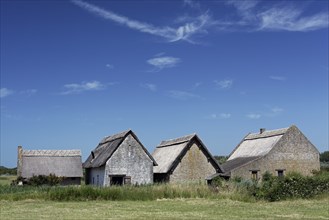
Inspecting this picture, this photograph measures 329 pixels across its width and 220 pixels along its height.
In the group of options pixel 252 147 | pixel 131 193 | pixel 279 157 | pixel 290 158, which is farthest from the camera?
pixel 252 147

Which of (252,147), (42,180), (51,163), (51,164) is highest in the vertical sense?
(252,147)

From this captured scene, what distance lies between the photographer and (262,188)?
3253cm

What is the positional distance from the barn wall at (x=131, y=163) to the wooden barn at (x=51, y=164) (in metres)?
11.1

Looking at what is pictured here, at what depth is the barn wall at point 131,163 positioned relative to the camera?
1836 inches

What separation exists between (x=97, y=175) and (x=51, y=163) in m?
8.94

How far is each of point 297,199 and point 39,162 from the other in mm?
34458

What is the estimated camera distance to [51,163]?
184ft

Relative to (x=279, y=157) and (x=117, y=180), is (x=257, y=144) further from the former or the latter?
(x=117, y=180)

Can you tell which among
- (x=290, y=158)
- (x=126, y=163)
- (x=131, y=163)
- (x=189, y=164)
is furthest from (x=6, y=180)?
(x=290, y=158)

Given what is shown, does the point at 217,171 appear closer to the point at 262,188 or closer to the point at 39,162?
the point at 262,188

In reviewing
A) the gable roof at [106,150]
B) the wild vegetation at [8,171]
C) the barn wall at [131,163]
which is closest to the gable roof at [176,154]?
the gable roof at [106,150]

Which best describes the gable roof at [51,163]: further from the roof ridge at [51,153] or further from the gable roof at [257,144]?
the gable roof at [257,144]

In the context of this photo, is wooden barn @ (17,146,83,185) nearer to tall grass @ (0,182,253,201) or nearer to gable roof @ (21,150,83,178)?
gable roof @ (21,150,83,178)

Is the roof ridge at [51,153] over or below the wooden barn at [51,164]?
over
